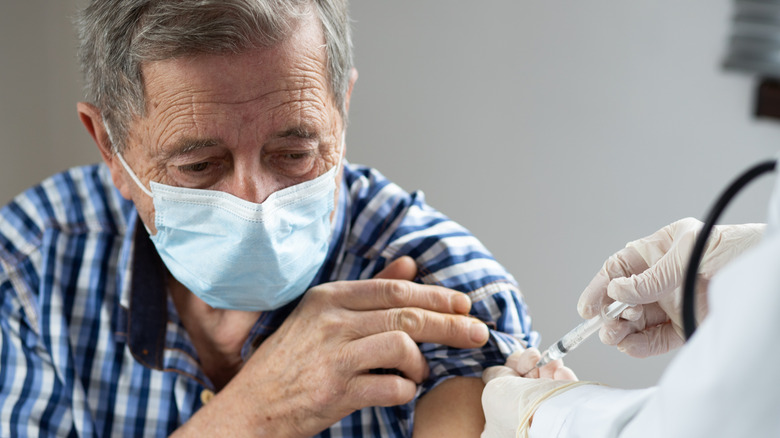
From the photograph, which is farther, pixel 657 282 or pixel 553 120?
pixel 553 120

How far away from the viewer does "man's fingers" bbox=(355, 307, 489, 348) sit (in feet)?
3.73

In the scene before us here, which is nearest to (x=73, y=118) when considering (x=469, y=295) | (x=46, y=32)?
(x=46, y=32)

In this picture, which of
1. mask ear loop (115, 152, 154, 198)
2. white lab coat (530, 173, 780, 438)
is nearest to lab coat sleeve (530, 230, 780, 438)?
white lab coat (530, 173, 780, 438)

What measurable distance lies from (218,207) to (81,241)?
21.5 inches

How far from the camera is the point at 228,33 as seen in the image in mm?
1059

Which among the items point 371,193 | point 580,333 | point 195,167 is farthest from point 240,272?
point 580,333

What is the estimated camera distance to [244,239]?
1098mm

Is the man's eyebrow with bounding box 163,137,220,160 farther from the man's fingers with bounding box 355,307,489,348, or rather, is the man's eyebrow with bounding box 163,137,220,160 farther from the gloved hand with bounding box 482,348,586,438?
the gloved hand with bounding box 482,348,586,438

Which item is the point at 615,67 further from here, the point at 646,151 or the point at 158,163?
the point at 158,163

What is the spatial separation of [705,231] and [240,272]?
80 centimetres

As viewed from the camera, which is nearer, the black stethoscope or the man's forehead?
the black stethoscope

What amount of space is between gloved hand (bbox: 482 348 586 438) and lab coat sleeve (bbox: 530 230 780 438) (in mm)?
317

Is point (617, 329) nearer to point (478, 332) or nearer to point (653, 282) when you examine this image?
point (653, 282)

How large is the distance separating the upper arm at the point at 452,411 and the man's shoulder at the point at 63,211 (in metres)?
0.79
